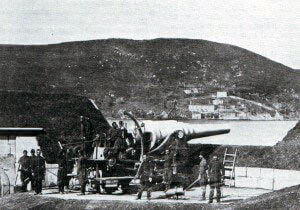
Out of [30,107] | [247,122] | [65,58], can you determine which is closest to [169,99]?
[247,122]

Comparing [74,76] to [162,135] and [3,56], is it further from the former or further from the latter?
[162,135]

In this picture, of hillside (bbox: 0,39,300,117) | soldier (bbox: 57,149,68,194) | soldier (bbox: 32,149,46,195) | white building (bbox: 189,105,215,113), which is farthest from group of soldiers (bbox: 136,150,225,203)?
hillside (bbox: 0,39,300,117)

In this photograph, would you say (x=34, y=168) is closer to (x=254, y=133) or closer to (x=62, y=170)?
(x=62, y=170)

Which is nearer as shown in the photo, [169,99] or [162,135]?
[162,135]

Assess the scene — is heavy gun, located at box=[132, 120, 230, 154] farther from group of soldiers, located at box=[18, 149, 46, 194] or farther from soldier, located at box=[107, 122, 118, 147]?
group of soldiers, located at box=[18, 149, 46, 194]

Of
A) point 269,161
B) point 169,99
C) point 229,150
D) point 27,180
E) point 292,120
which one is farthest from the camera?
point 169,99

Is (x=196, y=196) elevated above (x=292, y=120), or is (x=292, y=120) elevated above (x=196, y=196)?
(x=292, y=120)

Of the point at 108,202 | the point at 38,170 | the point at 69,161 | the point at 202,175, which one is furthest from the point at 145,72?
the point at 108,202

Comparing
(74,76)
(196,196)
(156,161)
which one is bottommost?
(196,196)
